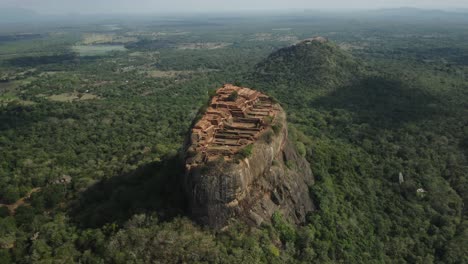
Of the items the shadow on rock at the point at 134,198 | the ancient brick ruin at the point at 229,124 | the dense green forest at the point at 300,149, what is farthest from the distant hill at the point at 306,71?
the shadow on rock at the point at 134,198

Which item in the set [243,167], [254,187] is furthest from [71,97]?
[243,167]

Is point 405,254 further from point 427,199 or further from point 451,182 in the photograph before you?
point 451,182

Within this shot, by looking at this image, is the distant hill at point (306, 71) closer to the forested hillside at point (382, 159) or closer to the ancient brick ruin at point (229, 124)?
the forested hillside at point (382, 159)

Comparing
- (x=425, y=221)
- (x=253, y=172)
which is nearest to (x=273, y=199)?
(x=253, y=172)

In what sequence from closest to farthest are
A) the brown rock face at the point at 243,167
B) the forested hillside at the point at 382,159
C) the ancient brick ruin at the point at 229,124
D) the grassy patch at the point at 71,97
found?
the brown rock face at the point at 243,167 → the ancient brick ruin at the point at 229,124 → the forested hillside at the point at 382,159 → the grassy patch at the point at 71,97

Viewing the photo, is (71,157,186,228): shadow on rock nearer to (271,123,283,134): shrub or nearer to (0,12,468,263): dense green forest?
(0,12,468,263): dense green forest

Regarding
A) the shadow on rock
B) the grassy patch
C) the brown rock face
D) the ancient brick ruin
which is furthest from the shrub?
the grassy patch

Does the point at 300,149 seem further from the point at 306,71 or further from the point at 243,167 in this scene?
the point at 306,71
